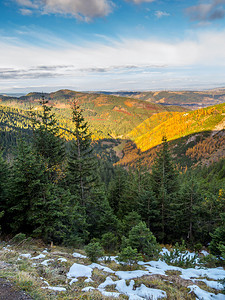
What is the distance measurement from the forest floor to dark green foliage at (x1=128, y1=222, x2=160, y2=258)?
1332 millimetres

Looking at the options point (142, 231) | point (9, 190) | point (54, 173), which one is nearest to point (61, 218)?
point (9, 190)

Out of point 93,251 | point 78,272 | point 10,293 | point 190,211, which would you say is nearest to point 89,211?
point 93,251

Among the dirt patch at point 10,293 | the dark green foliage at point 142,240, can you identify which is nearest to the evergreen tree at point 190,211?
the dark green foliage at point 142,240

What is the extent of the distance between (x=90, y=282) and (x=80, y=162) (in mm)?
12430

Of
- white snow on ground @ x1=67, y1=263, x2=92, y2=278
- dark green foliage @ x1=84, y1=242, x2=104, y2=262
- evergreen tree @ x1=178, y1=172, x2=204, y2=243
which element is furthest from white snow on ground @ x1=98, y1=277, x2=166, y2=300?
evergreen tree @ x1=178, y1=172, x2=204, y2=243

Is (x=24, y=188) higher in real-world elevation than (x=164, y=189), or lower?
higher

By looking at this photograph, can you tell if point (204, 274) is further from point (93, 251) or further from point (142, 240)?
point (93, 251)

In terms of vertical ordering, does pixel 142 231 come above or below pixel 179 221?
above

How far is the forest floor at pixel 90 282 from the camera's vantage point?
439cm

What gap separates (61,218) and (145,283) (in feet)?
23.9

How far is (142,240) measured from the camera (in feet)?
29.6

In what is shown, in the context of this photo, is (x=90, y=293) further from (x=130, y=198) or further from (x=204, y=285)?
(x=130, y=198)

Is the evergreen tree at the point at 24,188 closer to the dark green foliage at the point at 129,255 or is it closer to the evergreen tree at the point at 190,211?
the dark green foliage at the point at 129,255

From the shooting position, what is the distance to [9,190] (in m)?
10.5
